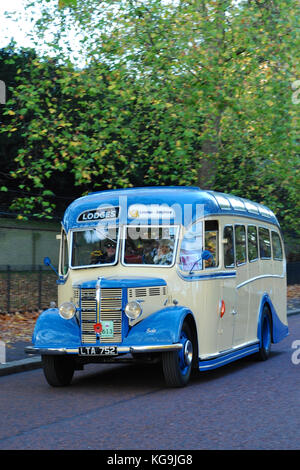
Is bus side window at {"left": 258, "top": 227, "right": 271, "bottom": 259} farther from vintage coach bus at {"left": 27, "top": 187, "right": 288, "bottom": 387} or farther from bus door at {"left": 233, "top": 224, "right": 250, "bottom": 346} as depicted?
vintage coach bus at {"left": 27, "top": 187, "right": 288, "bottom": 387}

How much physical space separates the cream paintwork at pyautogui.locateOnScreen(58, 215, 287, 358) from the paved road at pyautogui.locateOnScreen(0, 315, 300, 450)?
58 cm

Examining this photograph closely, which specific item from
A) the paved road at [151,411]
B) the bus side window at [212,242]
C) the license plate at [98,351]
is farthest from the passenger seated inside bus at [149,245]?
the paved road at [151,411]

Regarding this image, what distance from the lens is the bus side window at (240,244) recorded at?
41.3 ft

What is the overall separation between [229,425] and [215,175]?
16.2 metres

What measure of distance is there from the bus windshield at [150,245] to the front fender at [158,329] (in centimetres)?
84

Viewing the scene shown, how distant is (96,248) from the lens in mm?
11203

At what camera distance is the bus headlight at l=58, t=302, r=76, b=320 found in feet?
34.6

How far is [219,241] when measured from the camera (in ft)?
38.3

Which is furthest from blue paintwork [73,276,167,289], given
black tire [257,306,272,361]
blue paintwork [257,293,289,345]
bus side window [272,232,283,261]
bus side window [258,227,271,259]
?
bus side window [272,232,283,261]

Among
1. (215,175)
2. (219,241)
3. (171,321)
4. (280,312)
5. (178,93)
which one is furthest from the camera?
(215,175)

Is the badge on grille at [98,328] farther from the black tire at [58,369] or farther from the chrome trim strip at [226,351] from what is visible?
the chrome trim strip at [226,351]

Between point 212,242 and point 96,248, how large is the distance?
160cm
